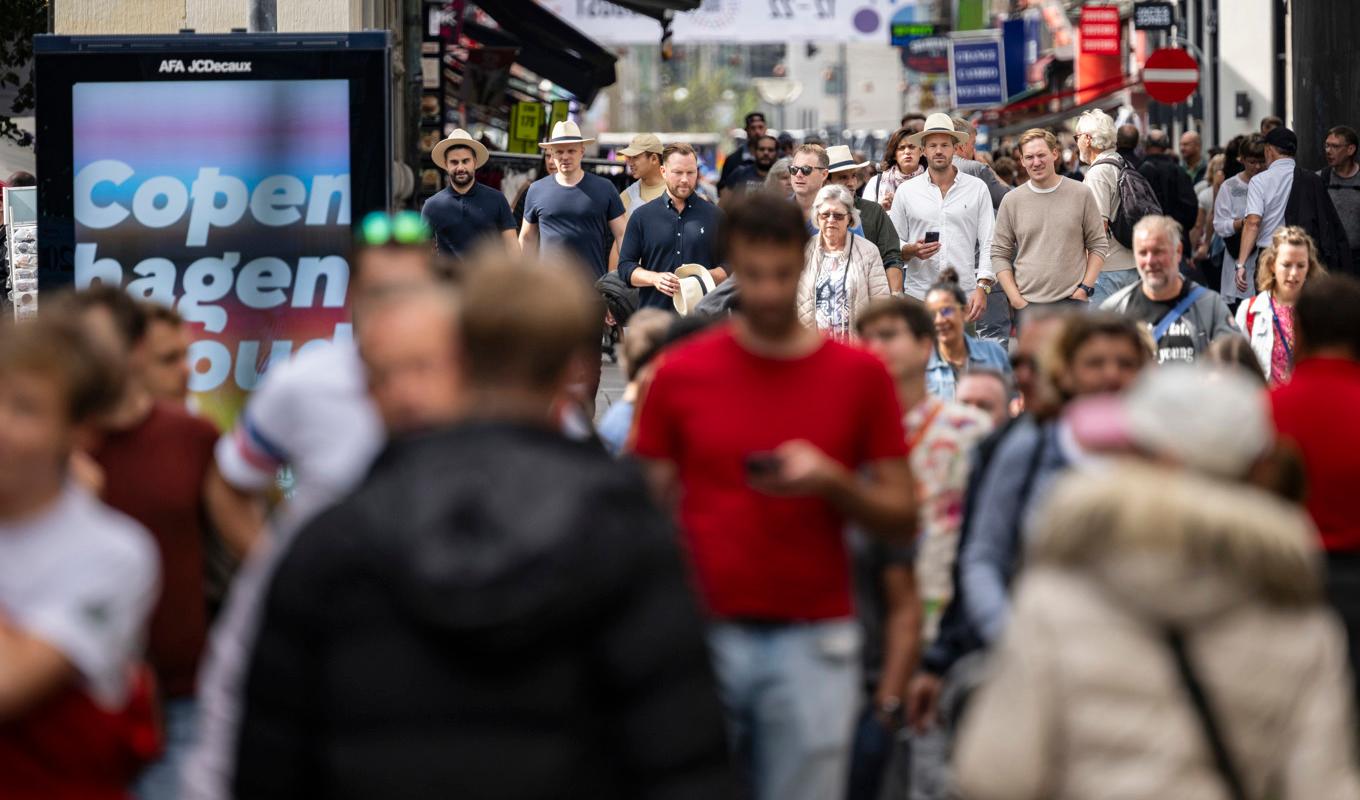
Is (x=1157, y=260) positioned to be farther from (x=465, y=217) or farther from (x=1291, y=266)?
(x=465, y=217)

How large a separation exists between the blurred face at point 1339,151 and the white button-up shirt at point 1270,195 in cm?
45

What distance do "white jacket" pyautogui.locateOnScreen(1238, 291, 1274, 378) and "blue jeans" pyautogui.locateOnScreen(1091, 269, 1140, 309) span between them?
2312 mm

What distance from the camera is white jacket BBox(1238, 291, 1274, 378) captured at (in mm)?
10695

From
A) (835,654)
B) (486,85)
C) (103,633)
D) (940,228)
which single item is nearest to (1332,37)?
(940,228)

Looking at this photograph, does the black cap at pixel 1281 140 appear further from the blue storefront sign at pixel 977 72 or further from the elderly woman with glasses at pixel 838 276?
the blue storefront sign at pixel 977 72

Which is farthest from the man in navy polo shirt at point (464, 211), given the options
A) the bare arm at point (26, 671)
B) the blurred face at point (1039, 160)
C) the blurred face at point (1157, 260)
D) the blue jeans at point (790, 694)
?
the bare arm at point (26, 671)

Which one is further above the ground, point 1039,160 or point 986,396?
point 1039,160

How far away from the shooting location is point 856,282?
36.6 feet

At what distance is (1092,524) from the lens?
11.7ft

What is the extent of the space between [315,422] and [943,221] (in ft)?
30.0

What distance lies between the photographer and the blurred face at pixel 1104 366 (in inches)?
206

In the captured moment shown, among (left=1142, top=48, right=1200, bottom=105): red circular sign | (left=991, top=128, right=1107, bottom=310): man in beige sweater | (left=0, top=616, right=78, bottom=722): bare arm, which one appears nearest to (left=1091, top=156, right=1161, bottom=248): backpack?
(left=991, top=128, right=1107, bottom=310): man in beige sweater

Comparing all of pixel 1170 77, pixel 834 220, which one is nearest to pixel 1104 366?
pixel 834 220

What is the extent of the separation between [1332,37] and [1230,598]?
17.2 m
